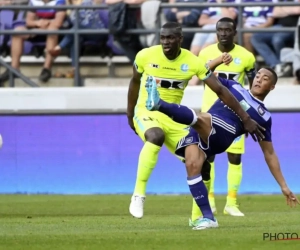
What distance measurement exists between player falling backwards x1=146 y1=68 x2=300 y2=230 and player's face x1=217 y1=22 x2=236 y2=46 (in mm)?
2606

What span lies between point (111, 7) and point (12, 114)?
249cm

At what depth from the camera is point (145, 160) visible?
1135 cm

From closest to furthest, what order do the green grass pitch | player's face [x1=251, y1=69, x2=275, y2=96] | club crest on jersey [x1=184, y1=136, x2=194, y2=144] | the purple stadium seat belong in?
the green grass pitch < club crest on jersey [x1=184, y1=136, x2=194, y2=144] < player's face [x1=251, y1=69, x2=275, y2=96] < the purple stadium seat

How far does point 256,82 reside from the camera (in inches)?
411

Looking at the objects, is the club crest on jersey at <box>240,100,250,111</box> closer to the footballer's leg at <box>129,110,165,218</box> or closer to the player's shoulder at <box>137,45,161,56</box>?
the footballer's leg at <box>129,110,165,218</box>

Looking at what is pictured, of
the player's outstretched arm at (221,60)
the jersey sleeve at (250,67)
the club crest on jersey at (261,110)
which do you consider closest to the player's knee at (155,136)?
the player's outstretched arm at (221,60)

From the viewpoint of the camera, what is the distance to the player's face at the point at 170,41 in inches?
444

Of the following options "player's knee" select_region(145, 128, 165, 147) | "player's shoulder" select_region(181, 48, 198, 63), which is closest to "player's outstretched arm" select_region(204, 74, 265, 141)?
"player's shoulder" select_region(181, 48, 198, 63)

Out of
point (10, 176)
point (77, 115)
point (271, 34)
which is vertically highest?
point (271, 34)

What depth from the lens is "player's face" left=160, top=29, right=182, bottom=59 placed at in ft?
37.0

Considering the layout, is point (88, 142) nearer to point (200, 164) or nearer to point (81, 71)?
point (81, 71)

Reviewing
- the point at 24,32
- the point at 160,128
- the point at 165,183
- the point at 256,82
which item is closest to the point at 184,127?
the point at 160,128

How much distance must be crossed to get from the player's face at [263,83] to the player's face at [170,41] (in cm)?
129

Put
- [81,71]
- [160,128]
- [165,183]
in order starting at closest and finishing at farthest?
[160,128] → [165,183] → [81,71]
